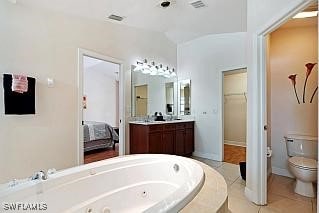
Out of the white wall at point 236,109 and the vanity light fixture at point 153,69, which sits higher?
the vanity light fixture at point 153,69

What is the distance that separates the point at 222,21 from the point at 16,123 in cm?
353

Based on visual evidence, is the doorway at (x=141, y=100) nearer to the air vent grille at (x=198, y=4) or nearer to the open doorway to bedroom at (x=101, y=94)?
the open doorway to bedroom at (x=101, y=94)

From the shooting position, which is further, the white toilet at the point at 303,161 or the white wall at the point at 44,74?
the white toilet at the point at 303,161

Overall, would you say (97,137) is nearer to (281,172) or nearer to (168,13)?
(168,13)

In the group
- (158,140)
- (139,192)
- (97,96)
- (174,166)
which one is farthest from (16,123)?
(97,96)

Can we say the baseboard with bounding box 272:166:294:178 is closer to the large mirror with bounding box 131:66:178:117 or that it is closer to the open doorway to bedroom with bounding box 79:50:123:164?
the large mirror with bounding box 131:66:178:117

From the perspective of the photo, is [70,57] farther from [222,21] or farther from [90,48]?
[222,21]

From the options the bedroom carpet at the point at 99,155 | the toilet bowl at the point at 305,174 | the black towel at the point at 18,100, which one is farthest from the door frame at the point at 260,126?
the bedroom carpet at the point at 99,155

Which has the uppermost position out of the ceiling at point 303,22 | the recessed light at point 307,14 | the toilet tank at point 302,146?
the ceiling at point 303,22

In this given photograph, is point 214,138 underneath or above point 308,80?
underneath

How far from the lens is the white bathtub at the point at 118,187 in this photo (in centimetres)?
143

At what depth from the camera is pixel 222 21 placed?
3535 mm

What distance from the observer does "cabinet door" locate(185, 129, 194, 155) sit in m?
4.29

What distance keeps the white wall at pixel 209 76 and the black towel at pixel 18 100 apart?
3209 millimetres
